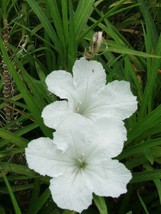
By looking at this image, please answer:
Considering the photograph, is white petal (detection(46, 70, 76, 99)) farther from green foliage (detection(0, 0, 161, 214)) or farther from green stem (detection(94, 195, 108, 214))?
green stem (detection(94, 195, 108, 214))

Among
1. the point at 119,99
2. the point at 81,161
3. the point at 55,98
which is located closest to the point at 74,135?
the point at 81,161

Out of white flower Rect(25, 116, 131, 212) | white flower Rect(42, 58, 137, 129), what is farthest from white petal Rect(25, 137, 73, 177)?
white flower Rect(42, 58, 137, 129)

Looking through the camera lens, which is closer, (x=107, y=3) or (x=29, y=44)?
(x=29, y=44)

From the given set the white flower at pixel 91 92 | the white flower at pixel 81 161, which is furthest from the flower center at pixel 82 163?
the white flower at pixel 91 92

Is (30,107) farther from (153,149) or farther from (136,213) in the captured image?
(136,213)

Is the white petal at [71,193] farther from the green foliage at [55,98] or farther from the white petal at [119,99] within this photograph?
the white petal at [119,99]

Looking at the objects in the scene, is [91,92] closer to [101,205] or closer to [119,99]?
[119,99]

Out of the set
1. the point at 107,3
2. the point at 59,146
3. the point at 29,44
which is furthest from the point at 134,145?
the point at 107,3
